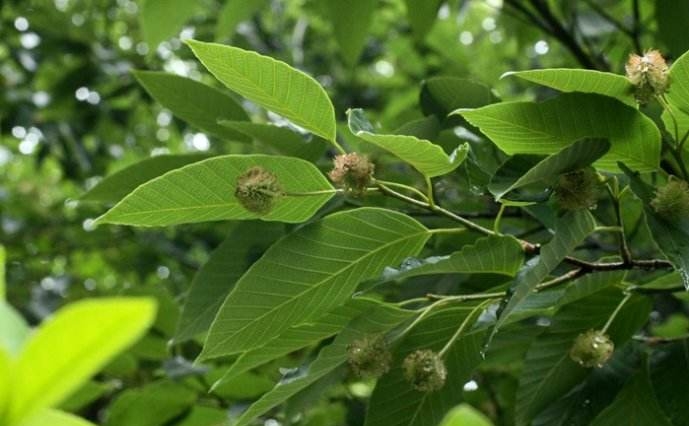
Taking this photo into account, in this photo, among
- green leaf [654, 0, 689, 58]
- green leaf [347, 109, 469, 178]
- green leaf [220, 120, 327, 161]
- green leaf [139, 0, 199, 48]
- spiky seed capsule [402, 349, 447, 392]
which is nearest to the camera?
green leaf [347, 109, 469, 178]

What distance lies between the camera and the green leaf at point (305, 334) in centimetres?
104

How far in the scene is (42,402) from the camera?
356 mm

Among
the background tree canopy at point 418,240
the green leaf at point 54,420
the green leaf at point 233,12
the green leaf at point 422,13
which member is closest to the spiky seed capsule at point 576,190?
the background tree canopy at point 418,240

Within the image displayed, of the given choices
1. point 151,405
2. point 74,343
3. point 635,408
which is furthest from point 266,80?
point 151,405

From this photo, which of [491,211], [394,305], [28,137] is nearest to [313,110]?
[394,305]

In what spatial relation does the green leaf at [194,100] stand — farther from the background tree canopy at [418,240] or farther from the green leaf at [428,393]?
the green leaf at [428,393]

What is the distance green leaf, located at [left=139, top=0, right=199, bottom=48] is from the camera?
5.36 feet

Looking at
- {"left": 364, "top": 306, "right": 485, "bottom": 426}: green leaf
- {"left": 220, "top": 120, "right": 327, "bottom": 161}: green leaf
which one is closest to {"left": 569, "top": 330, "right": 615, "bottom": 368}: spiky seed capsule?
{"left": 364, "top": 306, "right": 485, "bottom": 426}: green leaf

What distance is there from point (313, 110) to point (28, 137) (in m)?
2.30

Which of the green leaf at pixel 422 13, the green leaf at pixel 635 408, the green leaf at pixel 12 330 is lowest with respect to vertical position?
the green leaf at pixel 635 408

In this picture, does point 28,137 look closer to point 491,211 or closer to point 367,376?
point 491,211

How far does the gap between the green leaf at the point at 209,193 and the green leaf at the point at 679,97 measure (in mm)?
301

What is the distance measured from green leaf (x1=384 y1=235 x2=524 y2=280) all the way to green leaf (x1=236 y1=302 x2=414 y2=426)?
2.2 inches

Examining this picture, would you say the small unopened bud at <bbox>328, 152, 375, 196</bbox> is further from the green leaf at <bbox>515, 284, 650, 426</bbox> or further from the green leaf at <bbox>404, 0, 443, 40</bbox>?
the green leaf at <bbox>404, 0, 443, 40</bbox>
